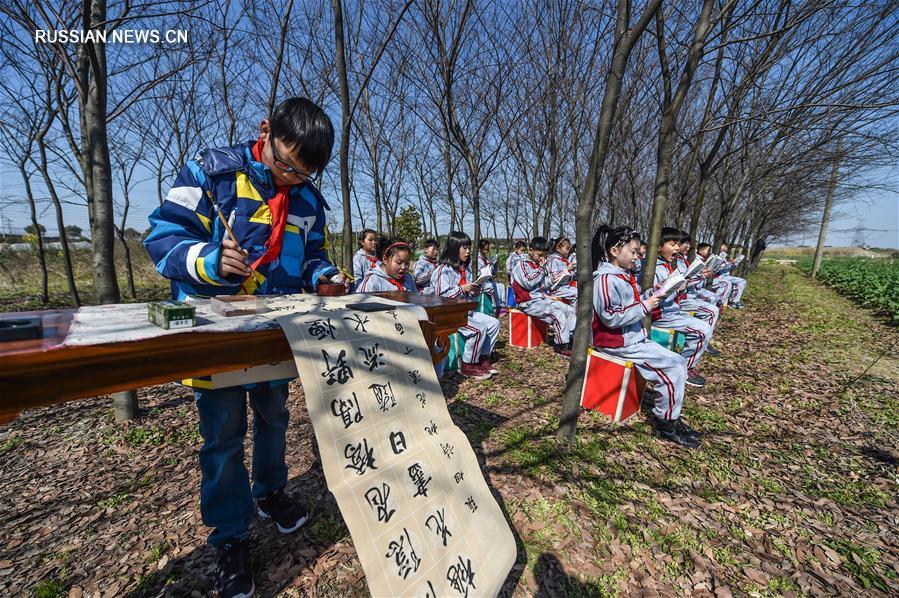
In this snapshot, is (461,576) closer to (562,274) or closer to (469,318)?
(469,318)

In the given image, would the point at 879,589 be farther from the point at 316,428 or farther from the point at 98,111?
the point at 98,111

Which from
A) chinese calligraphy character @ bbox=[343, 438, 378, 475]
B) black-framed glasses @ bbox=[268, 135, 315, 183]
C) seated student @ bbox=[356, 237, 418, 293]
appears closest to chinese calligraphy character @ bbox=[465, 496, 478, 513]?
chinese calligraphy character @ bbox=[343, 438, 378, 475]

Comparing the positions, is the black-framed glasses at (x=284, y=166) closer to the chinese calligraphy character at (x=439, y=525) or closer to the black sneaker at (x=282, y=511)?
the chinese calligraphy character at (x=439, y=525)

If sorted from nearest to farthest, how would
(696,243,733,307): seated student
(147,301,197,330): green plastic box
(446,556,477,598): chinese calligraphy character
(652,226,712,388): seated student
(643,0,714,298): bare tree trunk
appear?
1. (147,301,197,330): green plastic box
2. (446,556,477,598): chinese calligraphy character
3. (643,0,714,298): bare tree trunk
4. (652,226,712,388): seated student
5. (696,243,733,307): seated student

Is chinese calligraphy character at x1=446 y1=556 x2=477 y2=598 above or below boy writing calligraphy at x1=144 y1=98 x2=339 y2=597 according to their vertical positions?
below

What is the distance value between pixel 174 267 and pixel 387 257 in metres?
3.18

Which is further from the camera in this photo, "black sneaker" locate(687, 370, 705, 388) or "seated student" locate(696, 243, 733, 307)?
"seated student" locate(696, 243, 733, 307)

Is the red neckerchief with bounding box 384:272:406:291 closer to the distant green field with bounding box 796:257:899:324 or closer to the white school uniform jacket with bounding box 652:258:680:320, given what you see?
the white school uniform jacket with bounding box 652:258:680:320

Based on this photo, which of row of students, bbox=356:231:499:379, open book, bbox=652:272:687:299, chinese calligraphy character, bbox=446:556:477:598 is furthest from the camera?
row of students, bbox=356:231:499:379

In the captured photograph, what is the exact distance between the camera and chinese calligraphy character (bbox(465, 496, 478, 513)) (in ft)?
5.49

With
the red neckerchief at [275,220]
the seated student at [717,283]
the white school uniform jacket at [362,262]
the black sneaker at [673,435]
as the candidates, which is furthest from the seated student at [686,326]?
the white school uniform jacket at [362,262]

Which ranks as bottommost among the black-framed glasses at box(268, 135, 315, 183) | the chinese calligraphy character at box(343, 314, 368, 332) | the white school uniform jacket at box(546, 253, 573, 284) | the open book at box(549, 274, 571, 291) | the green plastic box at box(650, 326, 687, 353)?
the green plastic box at box(650, 326, 687, 353)

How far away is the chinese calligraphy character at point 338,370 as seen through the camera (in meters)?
1.45

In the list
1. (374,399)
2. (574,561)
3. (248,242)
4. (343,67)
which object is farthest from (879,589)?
(343,67)
